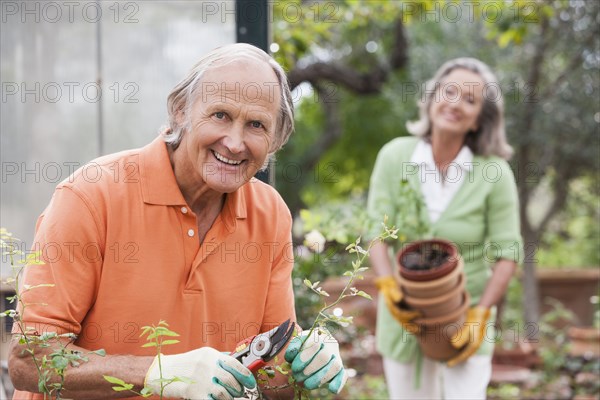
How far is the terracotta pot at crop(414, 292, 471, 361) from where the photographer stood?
10.6 feet

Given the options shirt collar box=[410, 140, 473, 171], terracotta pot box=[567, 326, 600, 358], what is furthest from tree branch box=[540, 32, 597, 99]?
shirt collar box=[410, 140, 473, 171]

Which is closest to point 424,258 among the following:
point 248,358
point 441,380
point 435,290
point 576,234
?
point 435,290

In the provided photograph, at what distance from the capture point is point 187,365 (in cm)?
165

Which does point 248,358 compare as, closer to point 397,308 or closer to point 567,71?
point 397,308

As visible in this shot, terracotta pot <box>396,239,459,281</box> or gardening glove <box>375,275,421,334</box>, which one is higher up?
terracotta pot <box>396,239,459,281</box>

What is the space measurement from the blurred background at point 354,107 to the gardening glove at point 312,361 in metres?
1.02

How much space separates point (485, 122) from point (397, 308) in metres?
0.91

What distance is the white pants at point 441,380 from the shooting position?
3395mm

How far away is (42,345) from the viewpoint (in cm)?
165

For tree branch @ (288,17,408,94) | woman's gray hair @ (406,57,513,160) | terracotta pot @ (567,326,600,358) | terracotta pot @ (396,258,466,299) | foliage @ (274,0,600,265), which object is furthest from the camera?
tree branch @ (288,17,408,94)

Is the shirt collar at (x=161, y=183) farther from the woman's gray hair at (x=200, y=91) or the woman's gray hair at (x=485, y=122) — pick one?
the woman's gray hair at (x=485, y=122)

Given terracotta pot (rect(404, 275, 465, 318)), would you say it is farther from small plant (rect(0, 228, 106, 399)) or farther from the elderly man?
small plant (rect(0, 228, 106, 399))

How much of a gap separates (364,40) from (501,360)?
3.73m

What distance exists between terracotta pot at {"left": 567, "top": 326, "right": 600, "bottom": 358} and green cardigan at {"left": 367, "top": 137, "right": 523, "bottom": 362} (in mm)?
2641
